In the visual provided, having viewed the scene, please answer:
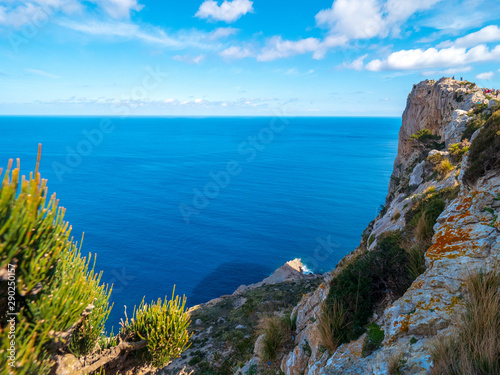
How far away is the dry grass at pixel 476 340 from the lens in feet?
14.6

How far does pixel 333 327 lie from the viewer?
8.03 meters

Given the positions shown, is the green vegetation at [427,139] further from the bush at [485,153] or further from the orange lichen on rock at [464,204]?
the orange lichen on rock at [464,204]

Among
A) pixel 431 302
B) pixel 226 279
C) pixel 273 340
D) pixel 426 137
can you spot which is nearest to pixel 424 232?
pixel 431 302

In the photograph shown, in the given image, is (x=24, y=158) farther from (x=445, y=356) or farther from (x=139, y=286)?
(x=445, y=356)

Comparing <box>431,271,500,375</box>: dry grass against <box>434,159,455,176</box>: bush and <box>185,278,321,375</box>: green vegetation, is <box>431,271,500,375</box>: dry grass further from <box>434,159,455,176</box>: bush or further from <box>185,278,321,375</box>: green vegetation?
<box>434,159,455,176</box>: bush

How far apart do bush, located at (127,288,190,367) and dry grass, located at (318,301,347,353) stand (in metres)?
6.09

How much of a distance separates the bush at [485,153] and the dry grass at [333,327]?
6.13m

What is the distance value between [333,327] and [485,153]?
736cm

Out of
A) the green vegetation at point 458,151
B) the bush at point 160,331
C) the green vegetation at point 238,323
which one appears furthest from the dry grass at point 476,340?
the green vegetation at point 458,151

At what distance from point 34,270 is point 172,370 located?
681 inches

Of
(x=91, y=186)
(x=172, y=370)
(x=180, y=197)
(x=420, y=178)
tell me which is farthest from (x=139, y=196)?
(x=420, y=178)

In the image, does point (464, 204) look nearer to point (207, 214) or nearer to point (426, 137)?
point (426, 137)

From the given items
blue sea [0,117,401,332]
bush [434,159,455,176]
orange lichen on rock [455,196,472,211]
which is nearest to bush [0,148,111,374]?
orange lichen on rock [455,196,472,211]

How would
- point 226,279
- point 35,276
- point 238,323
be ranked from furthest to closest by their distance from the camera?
point 226,279 → point 238,323 → point 35,276
